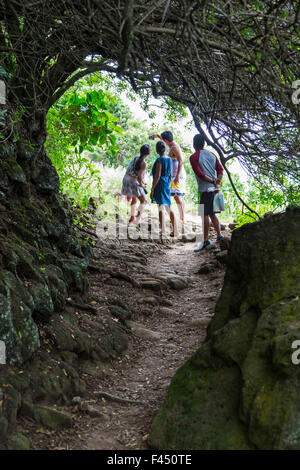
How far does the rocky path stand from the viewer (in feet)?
10.5

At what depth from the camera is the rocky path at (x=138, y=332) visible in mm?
3205

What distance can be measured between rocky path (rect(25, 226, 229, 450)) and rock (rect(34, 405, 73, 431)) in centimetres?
7

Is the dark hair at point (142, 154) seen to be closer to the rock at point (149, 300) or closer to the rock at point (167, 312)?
the rock at point (149, 300)

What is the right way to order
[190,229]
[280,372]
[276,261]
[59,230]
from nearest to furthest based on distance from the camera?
[280,372] < [276,261] < [59,230] < [190,229]

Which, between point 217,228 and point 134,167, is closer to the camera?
point 217,228

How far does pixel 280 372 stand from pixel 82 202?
591 centimetres

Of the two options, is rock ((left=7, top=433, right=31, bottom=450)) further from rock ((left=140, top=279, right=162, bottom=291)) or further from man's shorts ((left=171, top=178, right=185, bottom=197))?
man's shorts ((left=171, top=178, right=185, bottom=197))

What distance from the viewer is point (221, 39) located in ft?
10.2

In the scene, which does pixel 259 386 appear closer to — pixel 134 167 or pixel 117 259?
pixel 117 259

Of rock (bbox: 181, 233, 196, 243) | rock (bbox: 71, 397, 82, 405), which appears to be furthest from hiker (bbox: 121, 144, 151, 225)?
rock (bbox: 71, 397, 82, 405)

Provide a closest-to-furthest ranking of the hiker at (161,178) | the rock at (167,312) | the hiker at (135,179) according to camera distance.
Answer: the rock at (167,312)
the hiker at (161,178)
the hiker at (135,179)

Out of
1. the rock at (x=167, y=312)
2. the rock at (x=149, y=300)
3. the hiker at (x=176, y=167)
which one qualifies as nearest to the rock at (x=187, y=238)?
the hiker at (x=176, y=167)

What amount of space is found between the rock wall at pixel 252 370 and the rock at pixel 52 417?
0.70 m
